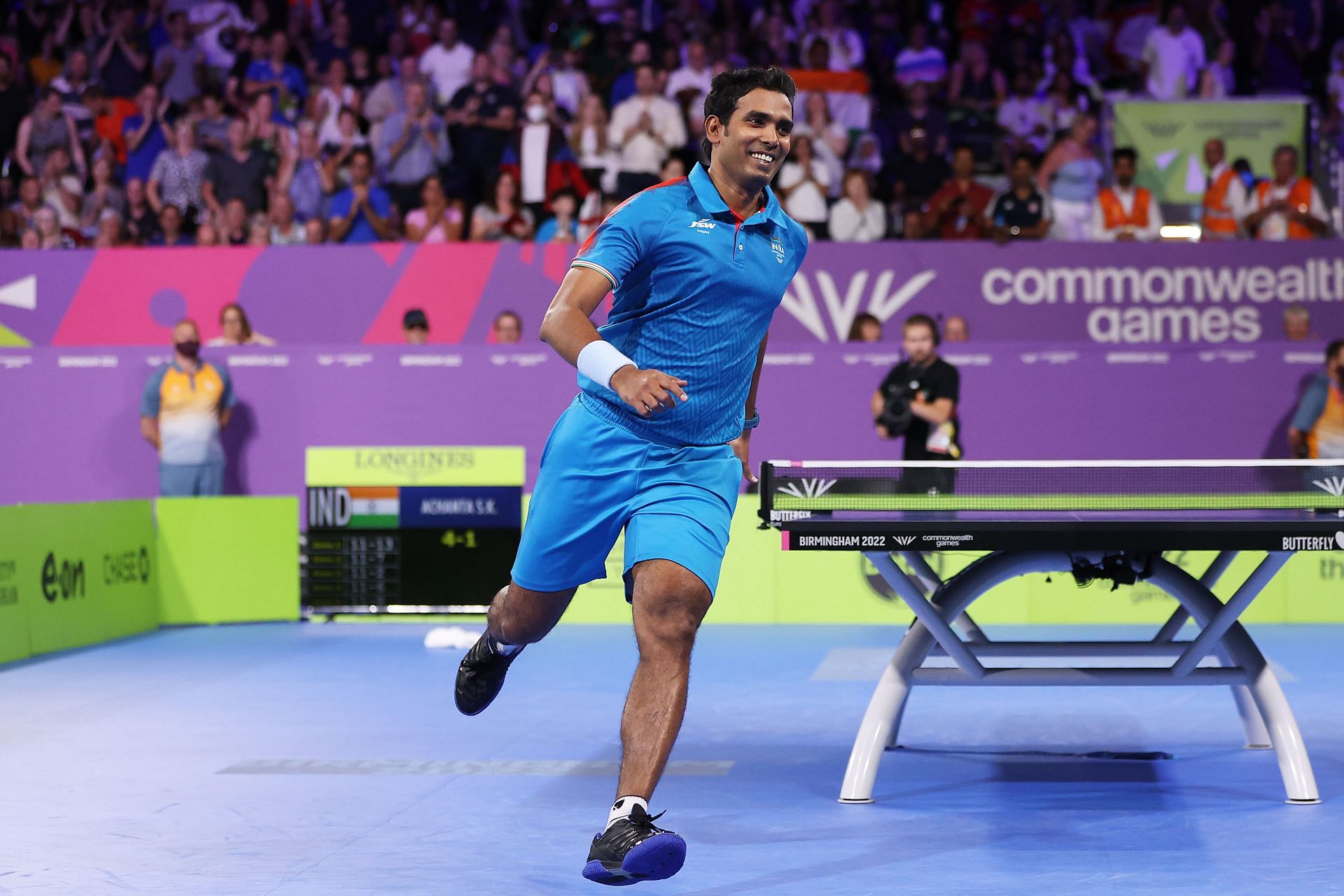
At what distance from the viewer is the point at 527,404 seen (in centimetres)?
1205

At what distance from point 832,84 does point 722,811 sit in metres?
10.7

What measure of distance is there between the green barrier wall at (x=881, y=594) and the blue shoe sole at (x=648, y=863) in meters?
6.68

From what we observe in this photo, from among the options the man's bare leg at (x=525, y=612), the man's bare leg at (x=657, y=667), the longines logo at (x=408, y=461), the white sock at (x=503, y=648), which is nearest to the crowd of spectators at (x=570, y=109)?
the longines logo at (x=408, y=461)

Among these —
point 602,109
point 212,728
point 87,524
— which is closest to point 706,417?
point 212,728

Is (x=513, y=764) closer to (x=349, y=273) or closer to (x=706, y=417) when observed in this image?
(x=706, y=417)

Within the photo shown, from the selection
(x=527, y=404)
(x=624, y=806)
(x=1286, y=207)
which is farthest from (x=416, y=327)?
(x=624, y=806)

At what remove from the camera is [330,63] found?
15219 millimetres

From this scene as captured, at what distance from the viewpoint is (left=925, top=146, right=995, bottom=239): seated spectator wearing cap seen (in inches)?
501

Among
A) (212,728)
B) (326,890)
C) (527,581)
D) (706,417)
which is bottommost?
(212,728)

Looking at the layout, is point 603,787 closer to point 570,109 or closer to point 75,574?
point 75,574

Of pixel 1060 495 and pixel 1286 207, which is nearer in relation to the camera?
pixel 1060 495

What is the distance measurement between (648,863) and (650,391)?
104 cm

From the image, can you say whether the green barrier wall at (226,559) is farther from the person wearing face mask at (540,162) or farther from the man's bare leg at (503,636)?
the man's bare leg at (503,636)

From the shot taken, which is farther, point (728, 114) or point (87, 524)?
point (87, 524)
